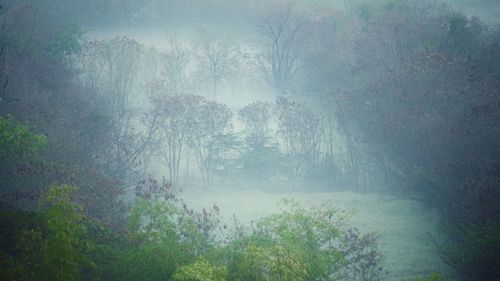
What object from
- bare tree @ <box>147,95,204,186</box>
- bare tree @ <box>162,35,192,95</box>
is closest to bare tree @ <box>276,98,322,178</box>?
bare tree @ <box>147,95,204,186</box>

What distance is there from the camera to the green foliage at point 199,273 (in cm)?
882

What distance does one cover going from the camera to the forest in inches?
463

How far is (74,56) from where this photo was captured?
3766 cm

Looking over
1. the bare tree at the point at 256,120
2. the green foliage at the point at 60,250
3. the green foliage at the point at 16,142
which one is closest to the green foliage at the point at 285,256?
the green foliage at the point at 60,250

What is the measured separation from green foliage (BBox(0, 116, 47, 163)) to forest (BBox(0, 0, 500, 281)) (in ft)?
0.24

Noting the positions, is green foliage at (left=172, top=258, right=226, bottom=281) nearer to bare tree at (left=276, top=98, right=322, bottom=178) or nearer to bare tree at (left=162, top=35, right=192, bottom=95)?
bare tree at (left=276, top=98, right=322, bottom=178)

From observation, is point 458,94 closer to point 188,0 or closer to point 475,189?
point 475,189

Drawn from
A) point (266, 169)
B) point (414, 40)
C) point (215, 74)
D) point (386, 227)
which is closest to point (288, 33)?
point (215, 74)

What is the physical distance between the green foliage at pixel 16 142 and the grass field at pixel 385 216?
13632 millimetres

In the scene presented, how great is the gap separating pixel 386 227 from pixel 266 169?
496 inches

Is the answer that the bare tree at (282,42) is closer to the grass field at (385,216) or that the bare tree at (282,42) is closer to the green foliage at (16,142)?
the grass field at (385,216)

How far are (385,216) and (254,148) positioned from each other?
1280 cm

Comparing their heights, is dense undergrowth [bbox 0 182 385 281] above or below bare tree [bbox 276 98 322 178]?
below

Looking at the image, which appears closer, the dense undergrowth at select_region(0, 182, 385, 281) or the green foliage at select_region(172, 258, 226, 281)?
the dense undergrowth at select_region(0, 182, 385, 281)
